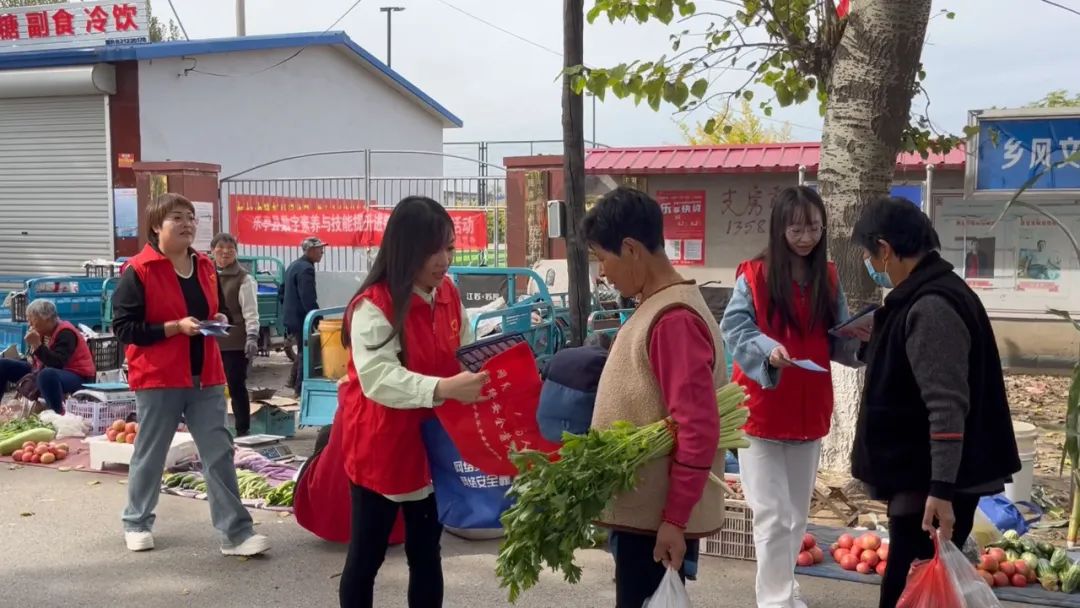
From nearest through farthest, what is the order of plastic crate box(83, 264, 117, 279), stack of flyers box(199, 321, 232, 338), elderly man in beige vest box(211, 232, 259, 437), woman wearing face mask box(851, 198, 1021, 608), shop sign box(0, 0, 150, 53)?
woman wearing face mask box(851, 198, 1021, 608)
stack of flyers box(199, 321, 232, 338)
elderly man in beige vest box(211, 232, 259, 437)
plastic crate box(83, 264, 117, 279)
shop sign box(0, 0, 150, 53)

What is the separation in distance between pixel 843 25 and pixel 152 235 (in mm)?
4275

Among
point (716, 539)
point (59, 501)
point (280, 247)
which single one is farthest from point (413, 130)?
point (716, 539)

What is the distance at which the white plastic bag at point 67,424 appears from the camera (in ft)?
27.6

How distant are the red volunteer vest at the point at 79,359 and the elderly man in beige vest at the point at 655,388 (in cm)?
751

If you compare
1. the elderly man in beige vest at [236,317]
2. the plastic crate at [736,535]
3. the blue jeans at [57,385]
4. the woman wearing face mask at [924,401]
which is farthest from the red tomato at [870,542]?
the blue jeans at [57,385]

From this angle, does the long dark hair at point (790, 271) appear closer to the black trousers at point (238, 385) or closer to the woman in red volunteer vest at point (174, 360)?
the woman in red volunteer vest at point (174, 360)

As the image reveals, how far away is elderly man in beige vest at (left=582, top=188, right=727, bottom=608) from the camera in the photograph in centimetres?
276

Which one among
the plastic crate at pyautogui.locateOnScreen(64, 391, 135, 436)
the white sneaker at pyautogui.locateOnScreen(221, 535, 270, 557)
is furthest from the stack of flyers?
the plastic crate at pyautogui.locateOnScreen(64, 391, 135, 436)

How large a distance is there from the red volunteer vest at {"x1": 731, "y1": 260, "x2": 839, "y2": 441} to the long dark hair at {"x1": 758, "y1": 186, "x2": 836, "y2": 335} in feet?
0.08

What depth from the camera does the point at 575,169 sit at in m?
8.44

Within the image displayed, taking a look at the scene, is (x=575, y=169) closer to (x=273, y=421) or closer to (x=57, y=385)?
(x=273, y=421)

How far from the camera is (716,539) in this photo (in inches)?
213

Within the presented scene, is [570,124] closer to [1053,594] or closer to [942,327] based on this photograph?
[1053,594]

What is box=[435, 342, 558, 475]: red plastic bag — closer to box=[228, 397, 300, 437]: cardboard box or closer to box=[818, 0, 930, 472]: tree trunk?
box=[818, 0, 930, 472]: tree trunk
